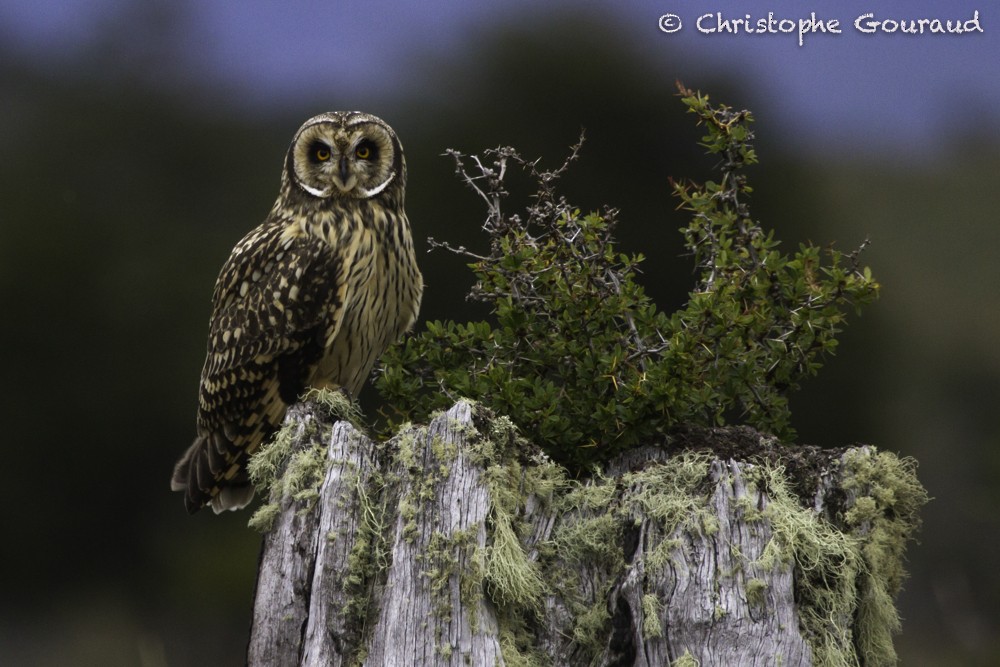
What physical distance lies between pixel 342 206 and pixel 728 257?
1680 mm

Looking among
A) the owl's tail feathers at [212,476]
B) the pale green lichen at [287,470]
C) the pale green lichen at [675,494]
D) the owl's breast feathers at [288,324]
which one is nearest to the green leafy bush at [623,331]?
the pale green lichen at [675,494]

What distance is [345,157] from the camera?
5129 millimetres

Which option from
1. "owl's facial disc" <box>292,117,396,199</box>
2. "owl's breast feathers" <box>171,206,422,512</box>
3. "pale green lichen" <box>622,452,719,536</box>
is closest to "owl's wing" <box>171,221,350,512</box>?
"owl's breast feathers" <box>171,206,422,512</box>

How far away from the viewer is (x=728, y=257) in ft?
14.6

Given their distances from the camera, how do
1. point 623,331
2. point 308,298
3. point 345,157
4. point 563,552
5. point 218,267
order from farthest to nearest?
1. point 218,267
2. point 345,157
3. point 308,298
4. point 623,331
5. point 563,552

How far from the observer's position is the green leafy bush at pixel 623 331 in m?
4.25

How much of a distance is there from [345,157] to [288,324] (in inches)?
30.0

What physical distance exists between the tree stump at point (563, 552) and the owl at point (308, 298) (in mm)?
866

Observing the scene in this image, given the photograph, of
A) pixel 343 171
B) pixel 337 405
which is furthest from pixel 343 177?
pixel 337 405

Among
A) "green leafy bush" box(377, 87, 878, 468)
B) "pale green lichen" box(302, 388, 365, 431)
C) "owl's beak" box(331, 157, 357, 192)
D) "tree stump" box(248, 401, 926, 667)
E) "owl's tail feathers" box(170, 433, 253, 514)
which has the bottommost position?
"tree stump" box(248, 401, 926, 667)

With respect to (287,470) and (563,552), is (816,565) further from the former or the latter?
(287,470)

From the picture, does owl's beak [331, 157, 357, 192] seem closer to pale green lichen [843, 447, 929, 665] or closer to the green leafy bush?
the green leafy bush

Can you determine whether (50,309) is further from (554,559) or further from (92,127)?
(554,559)

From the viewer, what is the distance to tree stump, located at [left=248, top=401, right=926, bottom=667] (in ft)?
12.5
